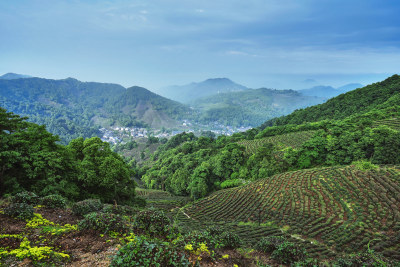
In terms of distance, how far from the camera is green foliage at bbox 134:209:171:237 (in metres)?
8.13

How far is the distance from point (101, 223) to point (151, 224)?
1.92m

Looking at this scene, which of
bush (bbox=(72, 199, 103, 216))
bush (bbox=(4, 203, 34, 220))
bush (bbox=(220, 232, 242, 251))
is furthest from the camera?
bush (bbox=(72, 199, 103, 216))

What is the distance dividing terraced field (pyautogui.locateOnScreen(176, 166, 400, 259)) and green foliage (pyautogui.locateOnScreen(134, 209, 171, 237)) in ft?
40.7

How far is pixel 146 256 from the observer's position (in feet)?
16.7

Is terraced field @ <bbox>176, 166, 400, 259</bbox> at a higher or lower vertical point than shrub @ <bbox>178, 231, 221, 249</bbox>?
lower

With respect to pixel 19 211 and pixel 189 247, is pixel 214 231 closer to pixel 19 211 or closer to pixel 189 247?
pixel 189 247

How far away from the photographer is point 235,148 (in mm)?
52562

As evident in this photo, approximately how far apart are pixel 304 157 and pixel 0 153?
50667 millimetres

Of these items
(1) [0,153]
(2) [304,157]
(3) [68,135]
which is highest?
(1) [0,153]

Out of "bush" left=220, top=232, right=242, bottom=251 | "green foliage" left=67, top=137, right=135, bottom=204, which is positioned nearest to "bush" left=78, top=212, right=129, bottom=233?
"bush" left=220, top=232, right=242, bottom=251

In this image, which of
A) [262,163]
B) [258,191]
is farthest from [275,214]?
[262,163]

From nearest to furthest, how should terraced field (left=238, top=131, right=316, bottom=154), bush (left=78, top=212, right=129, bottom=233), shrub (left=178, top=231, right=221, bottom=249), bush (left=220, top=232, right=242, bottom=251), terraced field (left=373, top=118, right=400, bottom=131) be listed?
shrub (left=178, top=231, right=221, bottom=249), bush (left=78, top=212, right=129, bottom=233), bush (left=220, top=232, right=242, bottom=251), terraced field (left=373, top=118, right=400, bottom=131), terraced field (left=238, top=131, right=316, bottom=154)

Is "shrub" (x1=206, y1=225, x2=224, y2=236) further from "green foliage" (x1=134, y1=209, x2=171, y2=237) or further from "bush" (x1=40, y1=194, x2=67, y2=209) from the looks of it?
"bush" (x1=40, y1=194, x2=67, y2=209)

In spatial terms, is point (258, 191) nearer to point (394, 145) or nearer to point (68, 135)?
point (394, 145)
